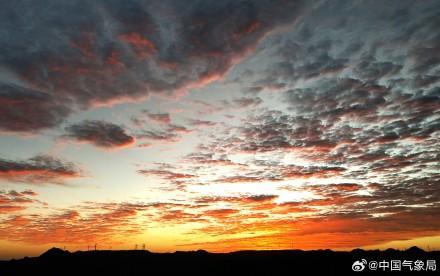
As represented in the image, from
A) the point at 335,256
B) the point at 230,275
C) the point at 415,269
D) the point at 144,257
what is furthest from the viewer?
the point at 144,257

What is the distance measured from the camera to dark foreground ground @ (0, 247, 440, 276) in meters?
36.2

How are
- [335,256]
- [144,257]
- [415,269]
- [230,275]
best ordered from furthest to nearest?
[144,257]
[335,256]
[230,275]
[415,269]

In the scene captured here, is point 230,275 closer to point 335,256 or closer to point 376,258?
point 335,256

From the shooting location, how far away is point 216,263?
130 feet

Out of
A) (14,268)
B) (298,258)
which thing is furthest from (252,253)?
(14,268)

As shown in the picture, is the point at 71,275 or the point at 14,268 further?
the point at 14,268

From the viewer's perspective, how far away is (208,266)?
3878 cm

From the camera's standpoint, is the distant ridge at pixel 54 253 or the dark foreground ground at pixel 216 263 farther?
the distant ridge at pixel 54 253

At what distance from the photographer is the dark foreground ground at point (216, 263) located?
36219 millimetres

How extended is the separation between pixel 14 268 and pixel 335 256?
3610 cm

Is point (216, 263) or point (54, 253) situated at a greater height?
point (54, 253)

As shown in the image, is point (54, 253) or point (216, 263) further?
point (54, 253)

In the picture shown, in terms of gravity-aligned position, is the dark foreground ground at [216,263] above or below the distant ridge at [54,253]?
below

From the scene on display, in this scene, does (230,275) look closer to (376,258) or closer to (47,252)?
(376,258)
